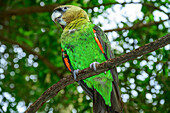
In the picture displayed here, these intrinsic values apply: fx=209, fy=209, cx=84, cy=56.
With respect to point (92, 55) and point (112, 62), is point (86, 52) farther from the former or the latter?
point (112, 62)

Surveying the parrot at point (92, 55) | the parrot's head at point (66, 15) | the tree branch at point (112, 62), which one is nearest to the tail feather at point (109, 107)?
the parrot at point (92, 55)

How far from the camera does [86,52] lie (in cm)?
303

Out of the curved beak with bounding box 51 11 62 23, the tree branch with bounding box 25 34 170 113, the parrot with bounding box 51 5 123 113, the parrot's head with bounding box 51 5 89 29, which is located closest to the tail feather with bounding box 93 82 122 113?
the parrot with bounding box 51 5 123 113

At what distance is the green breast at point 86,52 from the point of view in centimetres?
302

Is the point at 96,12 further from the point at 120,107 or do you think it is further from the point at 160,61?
the point at 120,107

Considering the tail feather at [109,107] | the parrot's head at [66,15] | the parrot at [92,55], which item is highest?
the parrot's head at [66,15]

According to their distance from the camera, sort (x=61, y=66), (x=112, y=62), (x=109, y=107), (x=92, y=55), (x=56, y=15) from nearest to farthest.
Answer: (x=112, y=62)
(x=109, y=107)
(x=92, y=55)
(x=56, y=15)
(x=61, y=66)

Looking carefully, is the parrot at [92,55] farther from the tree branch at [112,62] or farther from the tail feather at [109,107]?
the tree branch at [112,62]

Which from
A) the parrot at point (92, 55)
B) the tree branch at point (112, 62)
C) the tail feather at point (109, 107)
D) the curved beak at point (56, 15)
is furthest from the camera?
the curved beak at point (56, 15)

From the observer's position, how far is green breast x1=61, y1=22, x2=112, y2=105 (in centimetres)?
302

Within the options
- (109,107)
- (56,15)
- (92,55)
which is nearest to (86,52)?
(92,55)

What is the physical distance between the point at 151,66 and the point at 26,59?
114 inches

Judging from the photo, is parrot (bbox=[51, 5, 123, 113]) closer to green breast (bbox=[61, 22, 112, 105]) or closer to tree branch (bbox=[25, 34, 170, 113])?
green breast (bbox=[61, 22, 112, 105])

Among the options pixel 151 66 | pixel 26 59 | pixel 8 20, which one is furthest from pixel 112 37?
pixel 8 20
